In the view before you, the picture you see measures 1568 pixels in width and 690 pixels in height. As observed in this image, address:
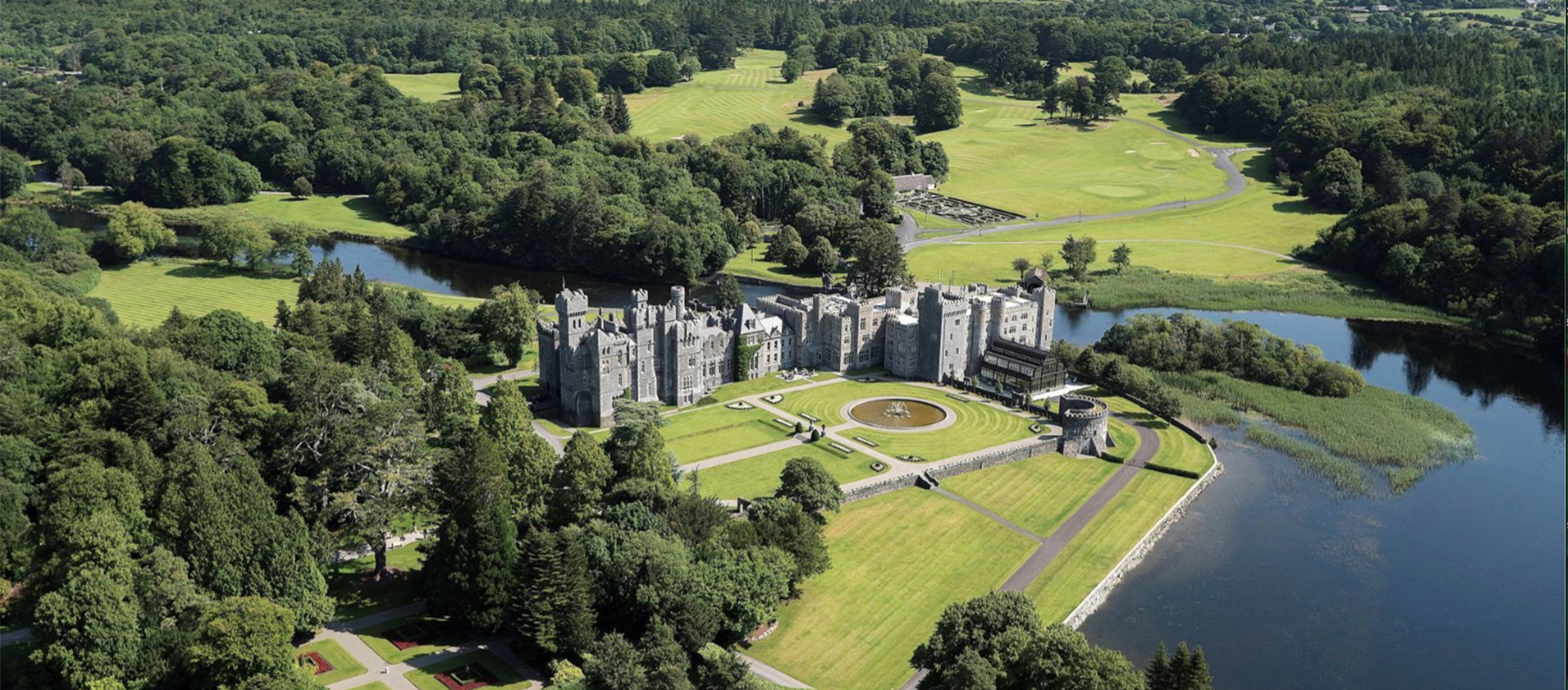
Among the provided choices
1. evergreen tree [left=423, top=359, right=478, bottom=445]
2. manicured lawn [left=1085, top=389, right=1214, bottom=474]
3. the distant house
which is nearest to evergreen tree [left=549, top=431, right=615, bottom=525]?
evergreen tree [left=423, top=359, right=478, bottom=445]

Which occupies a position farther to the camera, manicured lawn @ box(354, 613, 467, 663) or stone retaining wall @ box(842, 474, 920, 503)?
stone retaining wall @ box(842, 474, 920, 503)

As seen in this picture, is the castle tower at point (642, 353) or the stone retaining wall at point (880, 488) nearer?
the stone retaining wall at point (880, 488)

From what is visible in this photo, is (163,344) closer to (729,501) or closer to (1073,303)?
(729,501)

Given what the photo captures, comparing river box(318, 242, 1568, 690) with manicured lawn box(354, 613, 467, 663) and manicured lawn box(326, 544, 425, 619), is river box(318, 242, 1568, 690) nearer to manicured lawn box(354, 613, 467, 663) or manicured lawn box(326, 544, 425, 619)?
manicured lawn box(354, 613, 467, 663)

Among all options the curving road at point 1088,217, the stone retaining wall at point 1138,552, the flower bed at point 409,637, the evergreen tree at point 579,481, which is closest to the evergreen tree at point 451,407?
the evergreen tree at point 579,481

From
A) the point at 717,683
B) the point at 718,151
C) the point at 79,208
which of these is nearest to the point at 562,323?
the point at 717,683

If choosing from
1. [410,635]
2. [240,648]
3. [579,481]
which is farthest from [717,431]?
[240,648]

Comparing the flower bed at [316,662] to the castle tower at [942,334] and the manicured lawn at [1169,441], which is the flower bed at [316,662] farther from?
the castle tower at [942,334]
